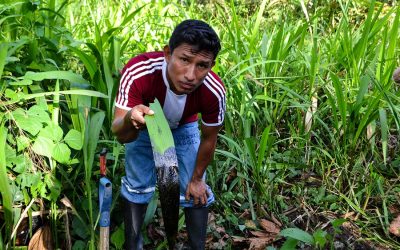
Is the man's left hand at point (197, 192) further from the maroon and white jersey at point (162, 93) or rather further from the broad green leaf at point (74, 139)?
the broad green leaf at point (74, 139)

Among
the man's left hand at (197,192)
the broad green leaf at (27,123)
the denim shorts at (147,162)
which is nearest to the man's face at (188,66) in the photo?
the denim shorts at (147,162)

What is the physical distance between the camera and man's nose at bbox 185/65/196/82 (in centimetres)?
164

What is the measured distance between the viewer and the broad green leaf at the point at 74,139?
2.09 m

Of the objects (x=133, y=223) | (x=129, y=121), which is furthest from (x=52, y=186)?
(x=129, y=121)

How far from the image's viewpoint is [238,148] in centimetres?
249

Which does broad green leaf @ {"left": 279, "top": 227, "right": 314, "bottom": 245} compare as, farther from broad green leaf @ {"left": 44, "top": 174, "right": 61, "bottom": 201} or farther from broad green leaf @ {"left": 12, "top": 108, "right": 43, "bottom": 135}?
broad green leaf @ {"left": 12, "top": 108, "right": 43, "bottom": 135}

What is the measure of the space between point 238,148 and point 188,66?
0.91 metres

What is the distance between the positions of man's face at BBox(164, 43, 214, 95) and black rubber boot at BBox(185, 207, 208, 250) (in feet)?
1.99

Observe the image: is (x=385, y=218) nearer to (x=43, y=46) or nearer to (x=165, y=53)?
(x=165, y=53)

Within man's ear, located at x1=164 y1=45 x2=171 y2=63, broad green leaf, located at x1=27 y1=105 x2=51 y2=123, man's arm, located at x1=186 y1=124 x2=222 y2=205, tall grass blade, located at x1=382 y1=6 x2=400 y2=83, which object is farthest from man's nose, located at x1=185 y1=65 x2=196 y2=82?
tall grass blade, located at x1=382 y1=6 x2=400 y2=83

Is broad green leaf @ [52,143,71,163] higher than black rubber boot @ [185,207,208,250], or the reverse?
broad green leaf @ [52,143,71,163]

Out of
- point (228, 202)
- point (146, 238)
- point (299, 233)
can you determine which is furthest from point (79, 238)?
point (299, 233)

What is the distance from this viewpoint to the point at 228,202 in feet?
8.46

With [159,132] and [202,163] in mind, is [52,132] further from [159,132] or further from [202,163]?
[159,132]
